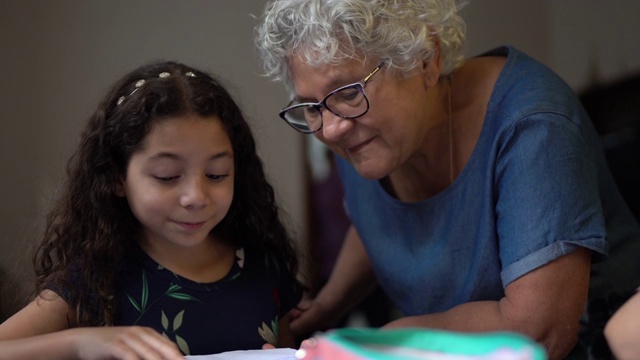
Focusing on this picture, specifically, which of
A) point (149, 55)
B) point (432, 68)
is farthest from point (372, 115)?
point (149, 55)

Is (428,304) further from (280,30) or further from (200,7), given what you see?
(200,7)

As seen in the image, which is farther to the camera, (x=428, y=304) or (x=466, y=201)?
(x=428, y=304)

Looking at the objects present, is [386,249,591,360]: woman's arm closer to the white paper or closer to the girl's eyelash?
the white paper

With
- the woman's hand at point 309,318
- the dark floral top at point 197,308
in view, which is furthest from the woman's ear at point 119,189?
the woman's hand at point 309,318

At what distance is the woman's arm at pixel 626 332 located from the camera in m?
0.92

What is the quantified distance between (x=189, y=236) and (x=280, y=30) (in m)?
0.41

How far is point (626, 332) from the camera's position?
93 centimetres

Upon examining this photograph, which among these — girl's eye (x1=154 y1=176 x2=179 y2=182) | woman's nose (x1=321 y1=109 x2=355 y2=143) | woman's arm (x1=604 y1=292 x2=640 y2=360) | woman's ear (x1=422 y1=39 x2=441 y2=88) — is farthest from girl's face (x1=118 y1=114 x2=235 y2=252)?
woman's arm (x1=604 y1=292 x2=640 y2=360)

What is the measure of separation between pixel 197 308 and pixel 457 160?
58 centimetres

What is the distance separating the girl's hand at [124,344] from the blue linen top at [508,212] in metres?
A: 0.59

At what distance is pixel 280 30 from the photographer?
1.53 meters

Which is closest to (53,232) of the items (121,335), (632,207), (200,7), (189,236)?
(189,236)

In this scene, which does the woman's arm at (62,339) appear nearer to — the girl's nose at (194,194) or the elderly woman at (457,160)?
the girl's nose at (194,194)

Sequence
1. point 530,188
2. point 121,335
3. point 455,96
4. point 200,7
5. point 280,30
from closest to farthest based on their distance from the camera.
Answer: point 121,335 → point 530,188 → point 280,30 → point 455,96 → point 200,7
